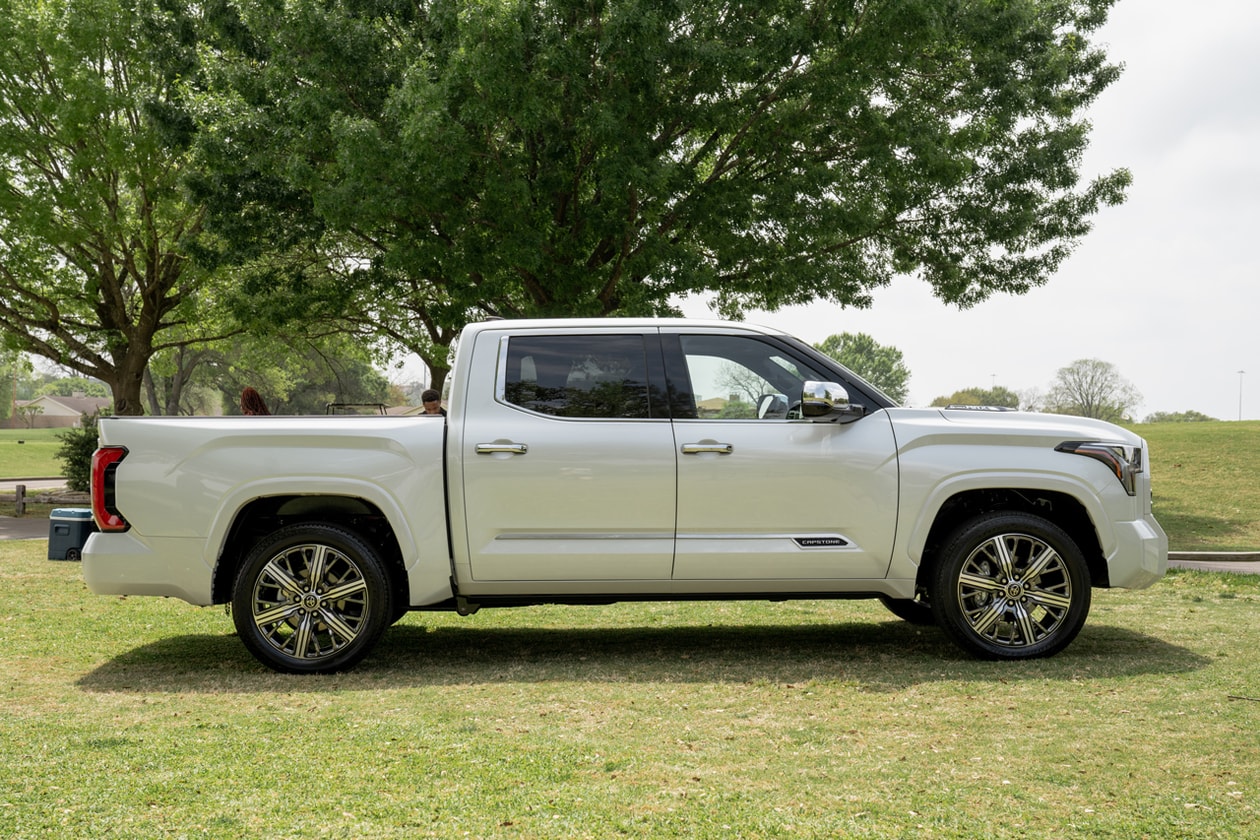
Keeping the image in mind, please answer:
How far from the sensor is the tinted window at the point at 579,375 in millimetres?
6633

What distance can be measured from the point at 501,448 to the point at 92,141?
68.0 feet

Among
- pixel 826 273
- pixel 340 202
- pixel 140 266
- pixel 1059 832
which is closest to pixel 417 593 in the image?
pixel 1059 832

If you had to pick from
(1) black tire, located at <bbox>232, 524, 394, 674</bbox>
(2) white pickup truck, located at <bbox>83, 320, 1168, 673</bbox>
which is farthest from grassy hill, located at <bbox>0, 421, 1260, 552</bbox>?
(1) black tire, located at <bbox>232, 524, 394, 674</bbox>

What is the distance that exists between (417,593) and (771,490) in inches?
84.3

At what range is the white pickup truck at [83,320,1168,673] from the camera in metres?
6.48

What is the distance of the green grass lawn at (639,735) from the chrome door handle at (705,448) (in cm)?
129

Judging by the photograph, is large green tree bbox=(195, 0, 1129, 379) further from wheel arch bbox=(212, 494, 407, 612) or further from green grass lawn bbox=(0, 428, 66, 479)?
green grass lawn bbox=(0, 428, 66, 479)

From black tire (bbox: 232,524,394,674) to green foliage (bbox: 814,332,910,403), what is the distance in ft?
430

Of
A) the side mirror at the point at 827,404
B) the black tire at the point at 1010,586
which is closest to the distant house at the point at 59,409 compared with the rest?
the side mirror at the point at 827,404

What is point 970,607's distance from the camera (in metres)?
6.69

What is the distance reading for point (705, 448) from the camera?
6.49m

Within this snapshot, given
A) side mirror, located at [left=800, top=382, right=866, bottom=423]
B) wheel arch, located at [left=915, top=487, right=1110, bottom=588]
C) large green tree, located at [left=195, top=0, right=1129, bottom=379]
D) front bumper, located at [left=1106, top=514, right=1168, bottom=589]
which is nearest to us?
side mirror, located at [left=800, top=382, right=866, bottom=423]

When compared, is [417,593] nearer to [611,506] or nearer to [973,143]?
[611,506]

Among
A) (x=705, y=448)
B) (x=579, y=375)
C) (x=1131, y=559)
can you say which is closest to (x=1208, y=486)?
(x=1131, y=559)
